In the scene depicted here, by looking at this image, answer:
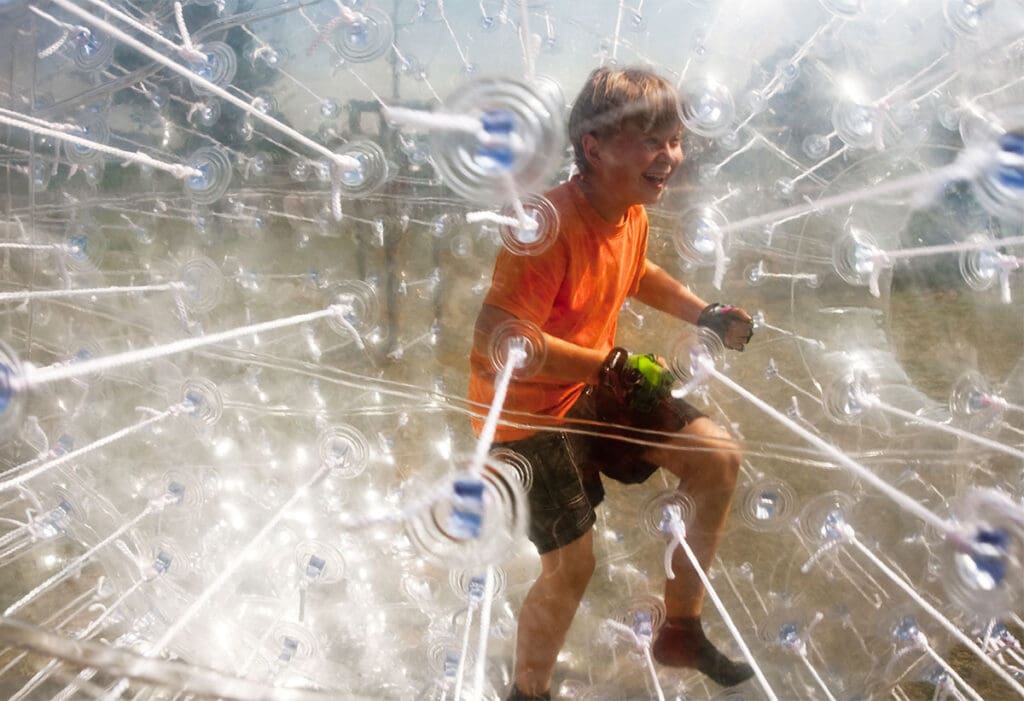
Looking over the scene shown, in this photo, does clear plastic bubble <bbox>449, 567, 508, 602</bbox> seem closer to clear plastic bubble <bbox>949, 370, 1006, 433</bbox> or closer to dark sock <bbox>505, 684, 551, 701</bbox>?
dark sock <bbox>505, 684, 551, 701</bbox>

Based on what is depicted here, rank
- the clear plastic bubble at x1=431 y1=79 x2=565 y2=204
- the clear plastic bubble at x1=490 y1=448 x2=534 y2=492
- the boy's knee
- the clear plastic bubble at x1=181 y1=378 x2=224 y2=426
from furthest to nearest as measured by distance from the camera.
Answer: the clear plastic bubble at x1=181 y1=378 x2=224 y2=426 → the boy's knee → the clear plastic bubble at x1=490 y1=448 x2=534 y2=492 → the clear plastic bubble at x1=431 y1=79 x2=565 y2=204

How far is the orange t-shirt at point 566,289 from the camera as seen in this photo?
30.6 inches

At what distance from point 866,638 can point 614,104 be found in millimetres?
810

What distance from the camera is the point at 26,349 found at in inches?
41.1

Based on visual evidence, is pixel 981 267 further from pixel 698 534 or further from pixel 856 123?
pixel 698 534

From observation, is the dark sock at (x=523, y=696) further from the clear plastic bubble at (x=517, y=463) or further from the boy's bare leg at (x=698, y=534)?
the clear plastic bubble at (x=517, y=463)

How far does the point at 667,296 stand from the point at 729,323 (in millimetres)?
82

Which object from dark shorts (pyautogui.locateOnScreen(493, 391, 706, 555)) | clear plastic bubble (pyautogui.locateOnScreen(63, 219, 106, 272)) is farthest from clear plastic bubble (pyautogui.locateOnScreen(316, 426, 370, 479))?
clear plastic bubble (pyautogui.locateOnScreen(63, 219, 106, 272))

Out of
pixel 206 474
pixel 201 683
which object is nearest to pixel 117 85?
pixel 206 474

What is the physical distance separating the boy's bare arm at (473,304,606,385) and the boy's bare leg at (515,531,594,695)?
21 centimetres

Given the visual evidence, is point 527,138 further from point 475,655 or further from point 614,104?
point 475,655

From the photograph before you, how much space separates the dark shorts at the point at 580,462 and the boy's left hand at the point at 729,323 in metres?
0.10

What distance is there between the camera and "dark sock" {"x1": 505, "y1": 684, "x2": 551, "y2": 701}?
3.34 feet

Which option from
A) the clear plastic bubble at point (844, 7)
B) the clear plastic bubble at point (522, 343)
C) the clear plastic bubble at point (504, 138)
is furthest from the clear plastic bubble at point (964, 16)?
the clear plastic bubble at point (522, 343)
